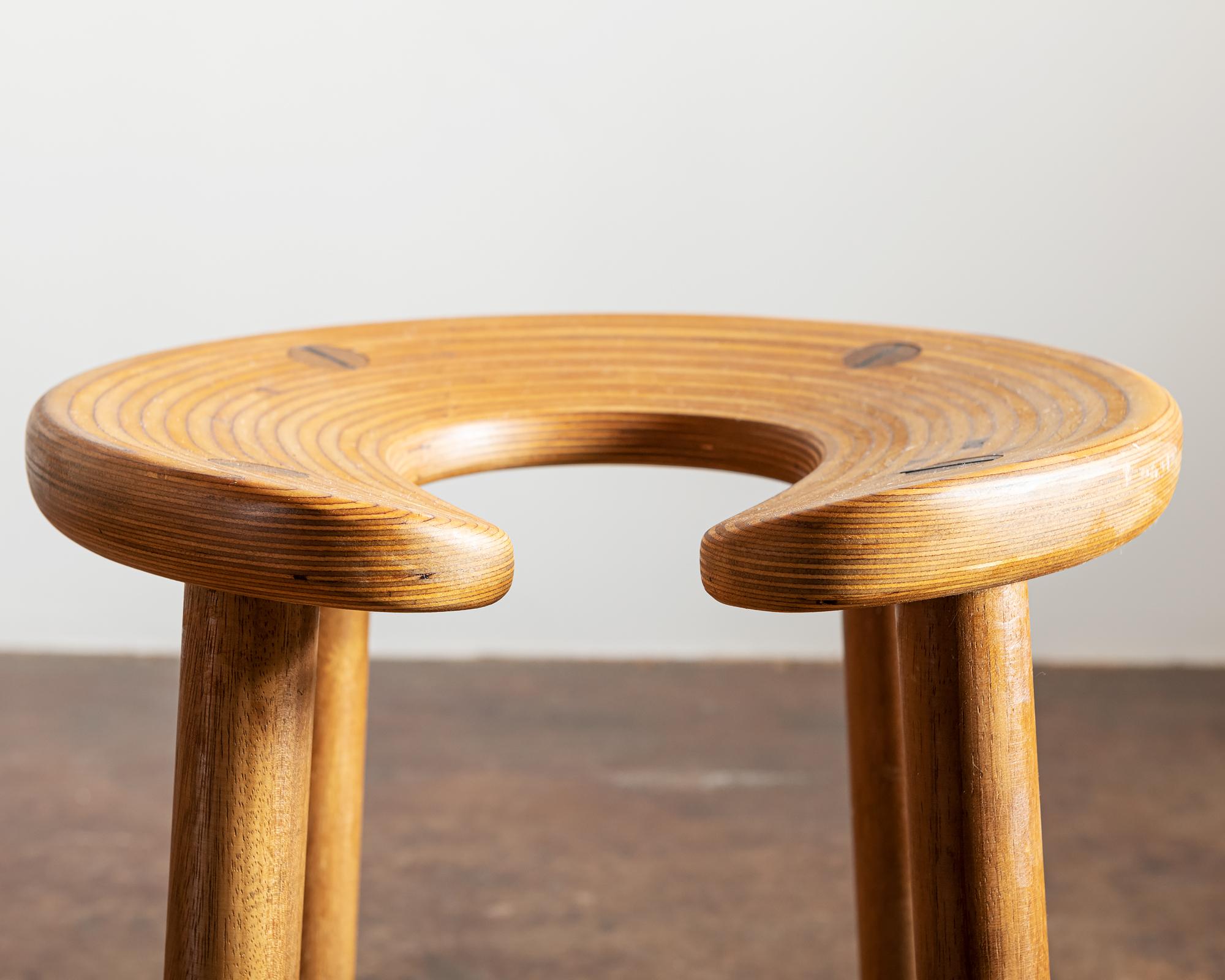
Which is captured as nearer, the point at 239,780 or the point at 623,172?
the point at 239,780

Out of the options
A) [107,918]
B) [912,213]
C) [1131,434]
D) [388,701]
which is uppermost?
[912,213]

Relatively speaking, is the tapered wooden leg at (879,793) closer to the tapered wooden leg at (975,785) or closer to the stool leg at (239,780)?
the tapered wooden leg at (975,785)

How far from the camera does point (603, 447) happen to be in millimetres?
718

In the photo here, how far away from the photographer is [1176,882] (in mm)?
1136

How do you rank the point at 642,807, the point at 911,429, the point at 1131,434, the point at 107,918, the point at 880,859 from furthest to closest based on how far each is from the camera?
1. the point at 642,807
2. the point at 107,918
3. the point at 880,859
4. the point at 911,429
5. the point at 1131,434

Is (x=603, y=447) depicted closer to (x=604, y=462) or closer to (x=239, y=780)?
(x=604, y=462)

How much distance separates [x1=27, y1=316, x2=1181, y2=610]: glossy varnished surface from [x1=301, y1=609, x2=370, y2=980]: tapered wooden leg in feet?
0.44

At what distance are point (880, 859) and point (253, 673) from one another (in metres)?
0.41

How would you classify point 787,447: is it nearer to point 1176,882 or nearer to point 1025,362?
point 1025,362

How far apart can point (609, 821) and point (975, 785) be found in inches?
29.5

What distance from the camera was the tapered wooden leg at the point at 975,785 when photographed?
1.76 ft

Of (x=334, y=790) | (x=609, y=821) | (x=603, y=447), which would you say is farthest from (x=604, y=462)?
(x=609, y=821)

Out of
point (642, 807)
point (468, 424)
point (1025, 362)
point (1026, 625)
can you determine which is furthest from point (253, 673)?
point (642, 807)

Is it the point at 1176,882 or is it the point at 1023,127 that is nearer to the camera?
the point at 1176,882
